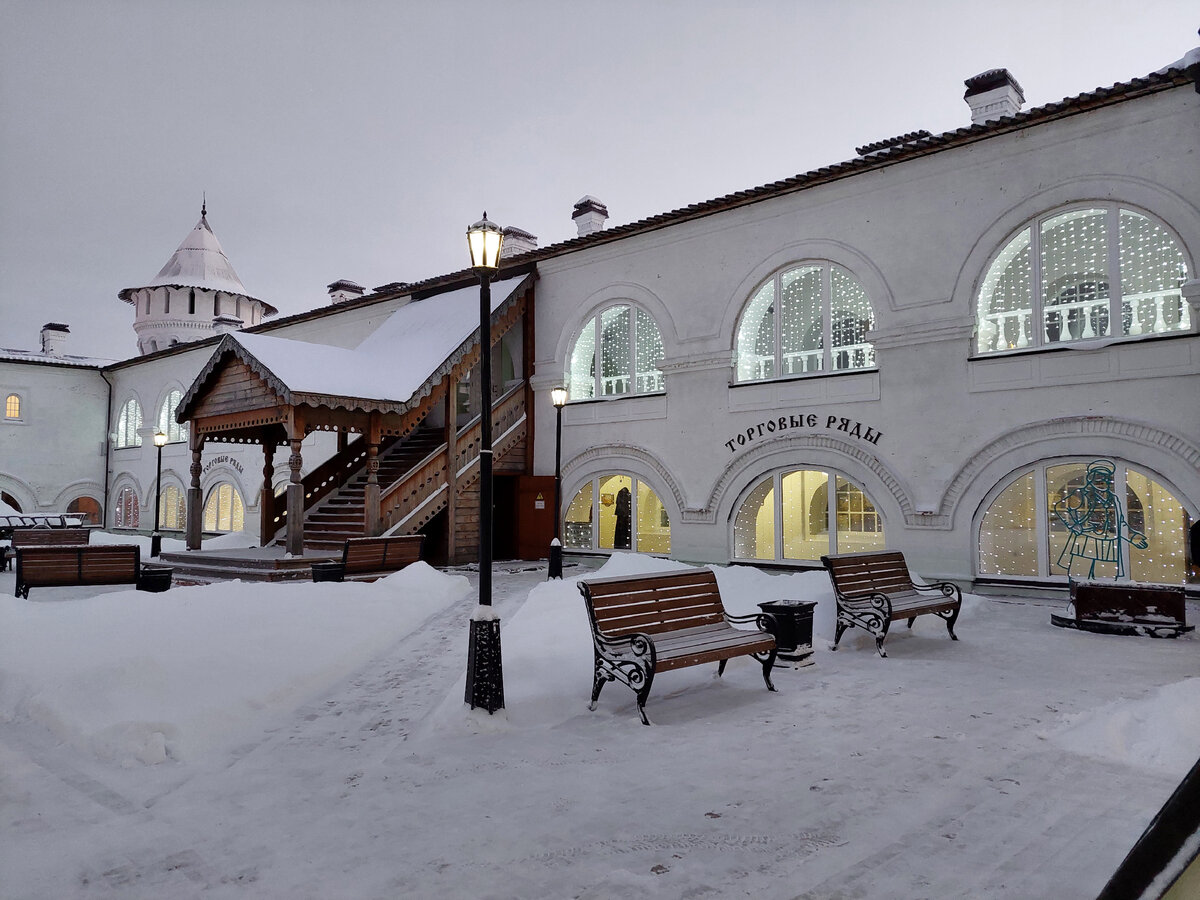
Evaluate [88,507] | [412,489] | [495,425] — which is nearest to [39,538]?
[412,489]

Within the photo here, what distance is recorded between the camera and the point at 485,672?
241 inches

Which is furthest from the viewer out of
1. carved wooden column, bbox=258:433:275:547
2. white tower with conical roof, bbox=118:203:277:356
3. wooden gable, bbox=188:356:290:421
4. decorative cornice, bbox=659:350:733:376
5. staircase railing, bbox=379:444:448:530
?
white tower with conical roof, bbox=118:203:277:356

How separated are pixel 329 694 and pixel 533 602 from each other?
12.3 ft

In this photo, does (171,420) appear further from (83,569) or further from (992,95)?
(992,95)

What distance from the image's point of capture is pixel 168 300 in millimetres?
36156

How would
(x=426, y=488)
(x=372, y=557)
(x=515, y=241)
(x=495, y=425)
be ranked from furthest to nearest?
(x=515, y=241) → (x=495, y=425) → (x=426, y=488) → (x=372, y=557)

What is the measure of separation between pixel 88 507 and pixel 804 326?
1293 inches

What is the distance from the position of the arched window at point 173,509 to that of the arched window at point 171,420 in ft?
6.26

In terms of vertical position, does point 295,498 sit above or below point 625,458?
below

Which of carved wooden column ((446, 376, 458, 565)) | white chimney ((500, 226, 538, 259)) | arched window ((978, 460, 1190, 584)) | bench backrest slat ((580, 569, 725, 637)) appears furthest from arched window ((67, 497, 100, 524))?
arched window ((978, 460, 1190, 584))

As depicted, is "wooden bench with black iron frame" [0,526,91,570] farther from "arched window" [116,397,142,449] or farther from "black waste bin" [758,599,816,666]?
"black waste bin" [758,599,816,666]

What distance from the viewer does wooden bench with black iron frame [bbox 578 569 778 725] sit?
6332 millimetres

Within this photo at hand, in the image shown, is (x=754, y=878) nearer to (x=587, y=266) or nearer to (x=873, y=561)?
(x=873, y=561)

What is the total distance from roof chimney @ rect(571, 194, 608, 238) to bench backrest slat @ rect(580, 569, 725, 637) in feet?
49.9
